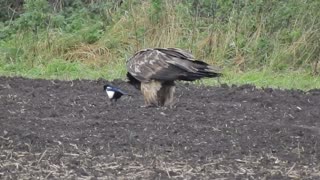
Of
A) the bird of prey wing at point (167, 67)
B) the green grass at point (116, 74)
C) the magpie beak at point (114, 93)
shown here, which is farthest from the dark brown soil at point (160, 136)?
the green grass at point (116, 74)

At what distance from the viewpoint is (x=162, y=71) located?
29.7ft

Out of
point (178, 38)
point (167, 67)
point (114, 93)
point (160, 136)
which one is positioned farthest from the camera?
point (178, 38)

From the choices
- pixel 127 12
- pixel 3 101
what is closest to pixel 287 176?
pixel 3 101

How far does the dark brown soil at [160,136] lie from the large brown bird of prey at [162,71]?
22 centimetres

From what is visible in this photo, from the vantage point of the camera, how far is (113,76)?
43.8 feet

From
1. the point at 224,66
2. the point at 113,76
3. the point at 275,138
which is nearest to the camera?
the point at 275,138

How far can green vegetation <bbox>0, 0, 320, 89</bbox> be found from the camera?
14.2 meters

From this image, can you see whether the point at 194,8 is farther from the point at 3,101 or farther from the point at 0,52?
the point at 3,101

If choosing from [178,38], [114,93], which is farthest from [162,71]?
[178,38]

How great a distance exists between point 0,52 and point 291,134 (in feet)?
28.5

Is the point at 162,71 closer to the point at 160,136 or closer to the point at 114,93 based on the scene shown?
the point at 114,93

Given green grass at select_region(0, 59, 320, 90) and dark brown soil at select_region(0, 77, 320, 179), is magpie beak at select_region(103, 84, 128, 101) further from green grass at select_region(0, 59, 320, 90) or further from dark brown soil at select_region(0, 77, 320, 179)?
green grass at select_region(0, 59, 320, 90)

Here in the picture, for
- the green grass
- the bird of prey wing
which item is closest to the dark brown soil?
the bird of prey wing

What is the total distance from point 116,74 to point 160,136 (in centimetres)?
612
